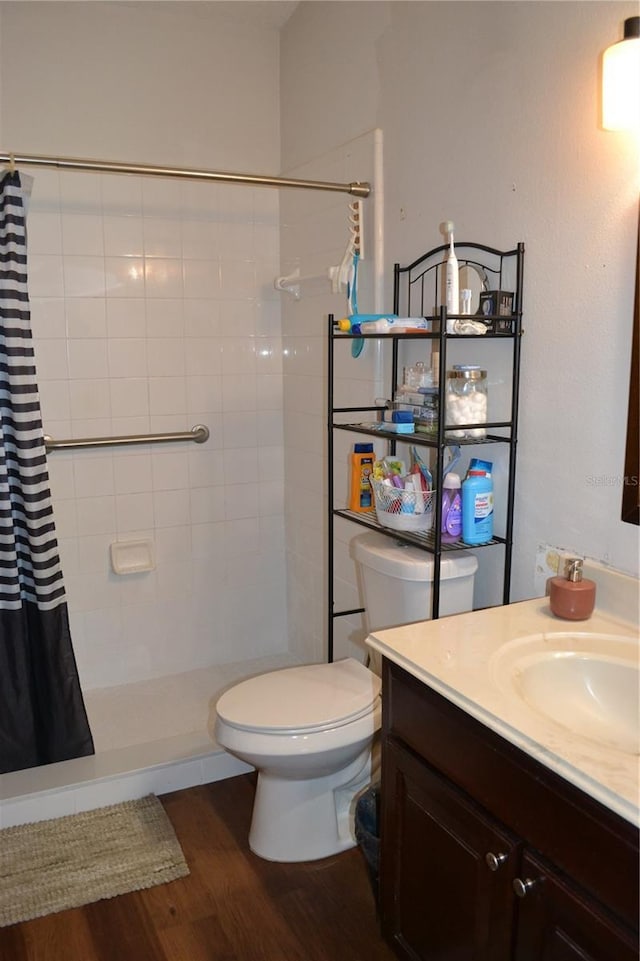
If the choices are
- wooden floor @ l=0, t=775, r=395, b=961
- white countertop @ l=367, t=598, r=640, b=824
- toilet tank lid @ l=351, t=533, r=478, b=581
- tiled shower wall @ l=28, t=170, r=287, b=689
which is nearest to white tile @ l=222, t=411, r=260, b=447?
tiled shower wall @ l=28, t=170, r=287, b=689

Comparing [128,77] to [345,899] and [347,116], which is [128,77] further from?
[345,899]

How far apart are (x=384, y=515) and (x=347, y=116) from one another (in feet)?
4.49

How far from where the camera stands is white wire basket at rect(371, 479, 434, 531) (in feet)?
6.08

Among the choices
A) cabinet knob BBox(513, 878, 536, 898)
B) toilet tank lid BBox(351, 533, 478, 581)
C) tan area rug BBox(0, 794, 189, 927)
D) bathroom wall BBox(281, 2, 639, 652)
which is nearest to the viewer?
cabinet knob BBox(513, 878, 536, 898)

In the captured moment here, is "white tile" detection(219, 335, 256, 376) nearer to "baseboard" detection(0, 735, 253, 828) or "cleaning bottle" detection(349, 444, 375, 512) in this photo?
"cleaning bottle" detection(349, 444, 375, 512)

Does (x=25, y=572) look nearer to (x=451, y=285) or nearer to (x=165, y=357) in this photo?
(x=165, y=357)

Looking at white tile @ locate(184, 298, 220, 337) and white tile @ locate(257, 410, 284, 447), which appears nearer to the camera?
white tile @ locate(184, 298, 220, 337)

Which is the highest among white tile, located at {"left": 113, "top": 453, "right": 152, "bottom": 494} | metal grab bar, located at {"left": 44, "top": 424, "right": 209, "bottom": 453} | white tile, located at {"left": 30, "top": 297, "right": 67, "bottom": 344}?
white tile, located at {"left": 30, "top": 297, "right": 67, "bottom": 344}

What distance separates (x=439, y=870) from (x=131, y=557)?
1824 mm

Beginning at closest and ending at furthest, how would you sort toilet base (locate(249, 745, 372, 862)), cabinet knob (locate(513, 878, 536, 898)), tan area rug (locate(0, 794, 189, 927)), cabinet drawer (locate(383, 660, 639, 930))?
cabinet drawer (locate(383, 660, 639, 930)), cabinet knob (locate(513, 878, 536, 898)), tan area rug (locate(0, 794, 189, 927)), toilet base (locate(249, 745, 372, 862))

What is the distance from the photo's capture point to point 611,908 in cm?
100

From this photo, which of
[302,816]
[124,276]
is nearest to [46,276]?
[124,276]

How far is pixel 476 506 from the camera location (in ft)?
5.79

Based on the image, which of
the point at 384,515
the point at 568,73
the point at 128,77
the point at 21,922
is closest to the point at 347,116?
the point at 128,77
